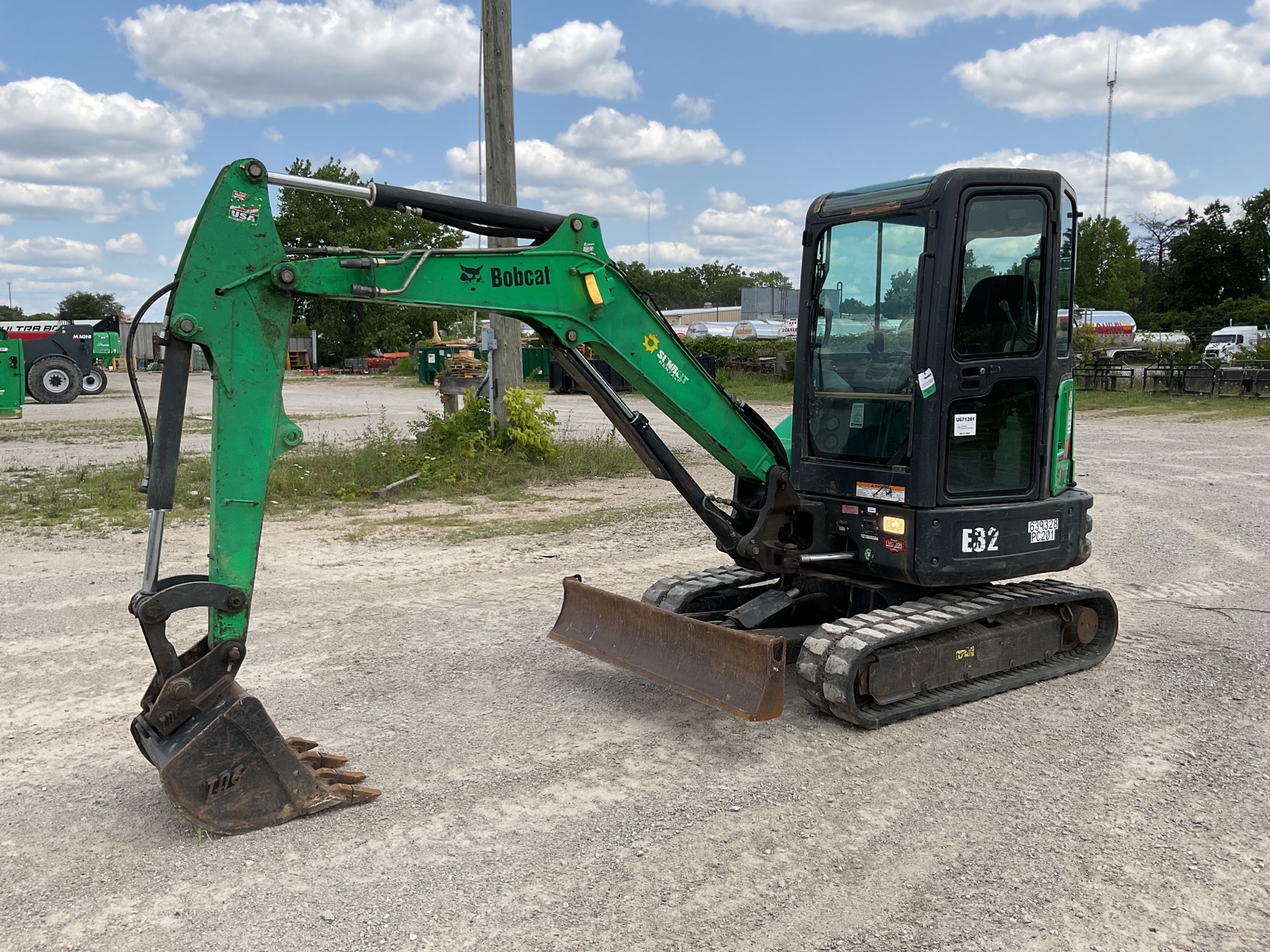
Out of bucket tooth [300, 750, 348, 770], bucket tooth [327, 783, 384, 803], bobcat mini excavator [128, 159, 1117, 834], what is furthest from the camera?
bucket tooth [300, 750, 348, 770]

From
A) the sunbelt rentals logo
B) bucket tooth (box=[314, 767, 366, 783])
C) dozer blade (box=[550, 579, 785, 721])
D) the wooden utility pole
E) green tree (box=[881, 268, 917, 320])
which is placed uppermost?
the wooden utility pole

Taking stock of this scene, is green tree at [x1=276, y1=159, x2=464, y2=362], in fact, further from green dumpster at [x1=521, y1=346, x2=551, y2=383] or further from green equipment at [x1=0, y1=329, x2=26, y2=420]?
green equipment at [x1=0, y1=329, x2=26, y2=420]

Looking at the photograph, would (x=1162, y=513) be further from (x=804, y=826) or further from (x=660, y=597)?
(x=804, y=826)

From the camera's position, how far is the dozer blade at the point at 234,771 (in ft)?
13.9

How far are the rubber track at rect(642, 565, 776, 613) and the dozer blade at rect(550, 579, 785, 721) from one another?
1.30ft

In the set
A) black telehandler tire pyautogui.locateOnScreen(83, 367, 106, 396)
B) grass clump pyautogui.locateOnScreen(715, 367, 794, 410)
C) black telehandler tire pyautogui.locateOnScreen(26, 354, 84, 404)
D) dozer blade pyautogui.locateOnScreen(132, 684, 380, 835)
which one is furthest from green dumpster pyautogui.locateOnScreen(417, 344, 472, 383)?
dozer blade pyautogui.locateOnScreen(132, 684, 380, 835)

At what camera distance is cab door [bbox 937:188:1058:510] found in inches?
222

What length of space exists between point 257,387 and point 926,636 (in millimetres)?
3653

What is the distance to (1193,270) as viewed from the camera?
65.2 meters

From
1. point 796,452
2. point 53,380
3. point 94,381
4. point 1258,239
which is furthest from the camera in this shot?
point 1258,239

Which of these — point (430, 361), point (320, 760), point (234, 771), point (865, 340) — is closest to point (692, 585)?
A: point (865, 340)

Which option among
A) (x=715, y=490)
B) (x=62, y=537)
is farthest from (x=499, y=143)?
(x=62, y=537)

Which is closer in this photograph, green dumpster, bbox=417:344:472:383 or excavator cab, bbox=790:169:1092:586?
excavator cab, bbox=790:169:1092:586

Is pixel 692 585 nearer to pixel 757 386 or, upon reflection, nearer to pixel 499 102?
pixel 499 102
